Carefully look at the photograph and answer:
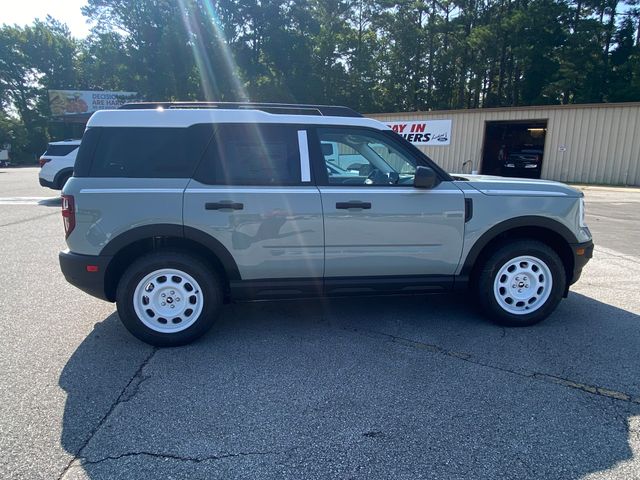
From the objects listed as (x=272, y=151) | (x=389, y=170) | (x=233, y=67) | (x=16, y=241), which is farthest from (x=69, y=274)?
(x=233, y=67)

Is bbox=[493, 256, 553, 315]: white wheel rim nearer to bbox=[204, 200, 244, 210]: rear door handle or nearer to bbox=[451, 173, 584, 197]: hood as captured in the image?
bbox=[451, 173, 584, 197]: hood

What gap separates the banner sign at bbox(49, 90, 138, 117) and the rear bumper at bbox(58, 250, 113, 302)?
53.5 m

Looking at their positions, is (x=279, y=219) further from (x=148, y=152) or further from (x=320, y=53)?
(x=320, y=53)

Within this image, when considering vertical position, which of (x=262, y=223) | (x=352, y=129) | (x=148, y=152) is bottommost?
(x=262, y=223)

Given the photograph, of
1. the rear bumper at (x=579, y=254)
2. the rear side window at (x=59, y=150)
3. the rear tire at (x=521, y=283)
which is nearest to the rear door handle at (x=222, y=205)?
the rear tire at (x=521, y=283)

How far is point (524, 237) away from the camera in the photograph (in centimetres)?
408

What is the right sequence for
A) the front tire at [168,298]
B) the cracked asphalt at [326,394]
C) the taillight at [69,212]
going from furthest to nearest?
the front tire at [168,298] → the taillight at [69,212] → the cracked asphalt at [326,394]

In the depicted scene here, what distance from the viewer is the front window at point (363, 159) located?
376 cm

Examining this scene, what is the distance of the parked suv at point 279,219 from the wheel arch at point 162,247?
1 cm

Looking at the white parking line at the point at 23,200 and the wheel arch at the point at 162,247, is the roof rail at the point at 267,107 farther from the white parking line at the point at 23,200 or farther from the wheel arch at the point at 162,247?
the white parking line at the point at 23,200

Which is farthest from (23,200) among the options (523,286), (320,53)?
(320,53)

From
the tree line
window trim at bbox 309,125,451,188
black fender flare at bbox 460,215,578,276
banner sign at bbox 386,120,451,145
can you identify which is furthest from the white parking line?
the tree line

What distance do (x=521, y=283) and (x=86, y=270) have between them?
395 centimetres

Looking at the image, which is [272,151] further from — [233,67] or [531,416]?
[233,67]
